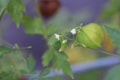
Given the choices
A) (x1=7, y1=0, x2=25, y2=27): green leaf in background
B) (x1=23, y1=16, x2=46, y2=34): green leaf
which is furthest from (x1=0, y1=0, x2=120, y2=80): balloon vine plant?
(x1=23, y1=16, x2=46, y2=34): green leaf

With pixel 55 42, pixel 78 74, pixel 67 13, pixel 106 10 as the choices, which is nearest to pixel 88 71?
pixel 78 74

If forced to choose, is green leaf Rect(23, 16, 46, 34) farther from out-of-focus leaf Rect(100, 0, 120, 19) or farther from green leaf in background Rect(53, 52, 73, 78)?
out-of-focus leaf Rect(100, 0, 120, 19)

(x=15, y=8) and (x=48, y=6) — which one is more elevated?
(x=48, y=6)

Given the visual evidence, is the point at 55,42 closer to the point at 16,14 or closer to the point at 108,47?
the point at 16,14

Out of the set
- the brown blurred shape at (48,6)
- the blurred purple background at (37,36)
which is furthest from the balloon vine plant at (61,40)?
the blurred purple background at (37,36)

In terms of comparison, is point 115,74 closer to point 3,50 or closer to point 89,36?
point 89,36

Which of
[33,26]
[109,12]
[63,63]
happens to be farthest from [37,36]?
[63,63]
